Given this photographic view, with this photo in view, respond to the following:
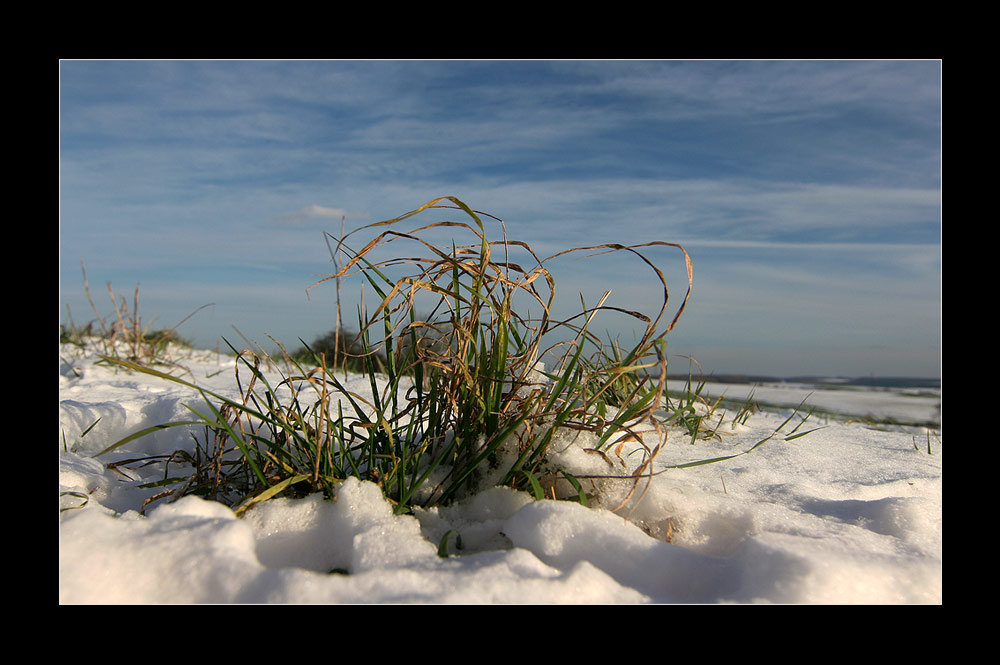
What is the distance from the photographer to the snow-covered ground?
1133mm

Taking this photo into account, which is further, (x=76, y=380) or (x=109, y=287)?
(x=109, y=287)

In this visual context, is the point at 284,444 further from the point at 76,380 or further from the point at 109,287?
the point at 109,287

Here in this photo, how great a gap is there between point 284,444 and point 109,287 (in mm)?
3741

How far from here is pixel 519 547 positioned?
1345mm

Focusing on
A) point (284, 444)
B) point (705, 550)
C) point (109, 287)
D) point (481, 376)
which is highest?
point (109, 287)

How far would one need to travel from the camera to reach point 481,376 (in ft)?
4.82

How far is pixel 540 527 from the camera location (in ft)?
4.38

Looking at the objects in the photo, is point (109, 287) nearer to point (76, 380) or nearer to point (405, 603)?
point (76, 380)

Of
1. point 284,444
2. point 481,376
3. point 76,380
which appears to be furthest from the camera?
point 76,380

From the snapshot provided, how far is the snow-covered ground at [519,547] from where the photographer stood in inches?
44.6

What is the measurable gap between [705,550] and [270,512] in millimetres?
932

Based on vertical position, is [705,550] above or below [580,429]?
below

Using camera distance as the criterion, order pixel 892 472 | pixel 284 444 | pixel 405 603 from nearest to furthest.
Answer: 1. pixel 405 603
2. pixel 284 444
3. pixel 892 472
